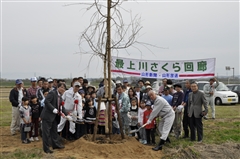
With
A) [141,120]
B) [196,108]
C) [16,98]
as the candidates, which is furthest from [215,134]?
[16,98]

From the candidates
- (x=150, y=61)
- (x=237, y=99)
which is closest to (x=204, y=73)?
(x=150, y=61)

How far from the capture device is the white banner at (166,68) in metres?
11.3

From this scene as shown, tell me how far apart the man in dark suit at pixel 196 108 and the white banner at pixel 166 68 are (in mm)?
3659

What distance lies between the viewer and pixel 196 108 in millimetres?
7723

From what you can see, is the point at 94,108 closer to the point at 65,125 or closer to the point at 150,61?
the point at 65,125

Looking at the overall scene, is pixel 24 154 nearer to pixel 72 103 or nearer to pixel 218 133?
pixel 72 103

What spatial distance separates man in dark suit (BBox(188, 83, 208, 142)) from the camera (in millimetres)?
7695

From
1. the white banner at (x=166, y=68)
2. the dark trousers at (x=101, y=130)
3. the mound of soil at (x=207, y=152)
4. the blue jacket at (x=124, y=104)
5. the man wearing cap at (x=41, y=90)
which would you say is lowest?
the mound of soil at (x=207, y=152)

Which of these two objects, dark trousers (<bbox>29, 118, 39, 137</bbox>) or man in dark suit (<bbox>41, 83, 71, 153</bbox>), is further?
dark trousers (<bbox>29, 118, 39, 137</bbox>)

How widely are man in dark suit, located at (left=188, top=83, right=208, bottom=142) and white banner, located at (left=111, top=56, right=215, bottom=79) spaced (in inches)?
144

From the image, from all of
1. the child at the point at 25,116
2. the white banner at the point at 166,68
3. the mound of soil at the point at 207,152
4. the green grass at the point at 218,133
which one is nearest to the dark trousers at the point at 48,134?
the child at the point at 25,116

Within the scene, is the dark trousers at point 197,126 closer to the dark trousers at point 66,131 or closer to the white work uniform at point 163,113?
the white work uniform at point 163,113

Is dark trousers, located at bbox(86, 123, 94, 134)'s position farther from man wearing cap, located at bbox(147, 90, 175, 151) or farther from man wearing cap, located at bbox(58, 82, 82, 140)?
man wearing cap, located at bbox(147, 90, 175, 151)

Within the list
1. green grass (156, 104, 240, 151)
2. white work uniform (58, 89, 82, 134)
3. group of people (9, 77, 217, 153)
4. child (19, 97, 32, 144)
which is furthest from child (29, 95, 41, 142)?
green grass (156, 104, 240, 151)
